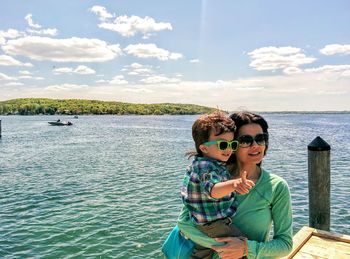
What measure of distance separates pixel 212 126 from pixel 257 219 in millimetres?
861

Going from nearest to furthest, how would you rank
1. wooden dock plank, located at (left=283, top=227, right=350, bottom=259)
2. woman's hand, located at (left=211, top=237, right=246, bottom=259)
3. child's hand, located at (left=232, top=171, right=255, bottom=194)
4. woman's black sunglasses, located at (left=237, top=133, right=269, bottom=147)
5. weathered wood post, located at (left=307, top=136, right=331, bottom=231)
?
child's hand, located at (left=232, top=171, right=255, bottom=194)
woman's hand, located at (left=211, top=237, right=246, bottom=259)
woman's black sunglasses, located at (left=237, top=133, right=269, bottom=147)
wooden dock plank, located at (left=283, top=227, right=350, bottom=259)
weathered wood post, located at (left=307, top=136, right=331, bottom=231)

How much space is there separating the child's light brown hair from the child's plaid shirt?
7.6 inches

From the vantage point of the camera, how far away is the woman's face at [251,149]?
3.28 m

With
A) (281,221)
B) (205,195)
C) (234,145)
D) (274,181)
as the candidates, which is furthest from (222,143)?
(281,221)

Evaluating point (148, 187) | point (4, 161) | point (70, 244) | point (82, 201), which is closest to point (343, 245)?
point (70, 244)

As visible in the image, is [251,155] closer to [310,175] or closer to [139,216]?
[310,175]

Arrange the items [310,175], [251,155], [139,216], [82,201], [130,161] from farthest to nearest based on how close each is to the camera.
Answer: [130,161]
[82,201]
[139,216]
[310,175]
[251,155]

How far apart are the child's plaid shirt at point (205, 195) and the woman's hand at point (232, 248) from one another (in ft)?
0.62

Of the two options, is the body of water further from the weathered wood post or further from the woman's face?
the woman's face

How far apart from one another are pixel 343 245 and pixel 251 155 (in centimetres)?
365

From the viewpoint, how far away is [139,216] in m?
13.7

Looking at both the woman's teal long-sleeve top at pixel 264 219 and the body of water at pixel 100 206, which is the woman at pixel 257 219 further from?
the body of water at pixel 100 206

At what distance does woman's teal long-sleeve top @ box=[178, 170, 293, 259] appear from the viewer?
311cm

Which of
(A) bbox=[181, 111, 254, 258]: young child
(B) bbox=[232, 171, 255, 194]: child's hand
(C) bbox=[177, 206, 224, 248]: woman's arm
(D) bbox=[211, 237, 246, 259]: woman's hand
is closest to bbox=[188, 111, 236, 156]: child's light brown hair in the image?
(A) bbox=[181, 111, 254, 258]: young child
